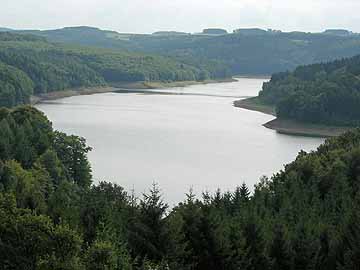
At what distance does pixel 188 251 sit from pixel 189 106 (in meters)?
91.1

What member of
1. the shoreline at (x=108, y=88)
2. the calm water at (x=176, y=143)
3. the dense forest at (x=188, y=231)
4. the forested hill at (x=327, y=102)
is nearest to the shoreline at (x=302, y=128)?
the forested hill at (x=327, y=102)

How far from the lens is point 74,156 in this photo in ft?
148

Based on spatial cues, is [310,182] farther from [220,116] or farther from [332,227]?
[220,116]

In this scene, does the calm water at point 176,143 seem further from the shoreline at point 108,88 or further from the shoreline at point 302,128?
the shoreline at point 108,88

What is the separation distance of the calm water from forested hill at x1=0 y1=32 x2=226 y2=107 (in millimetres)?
6599

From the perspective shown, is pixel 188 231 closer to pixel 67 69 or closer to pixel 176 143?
pixel 176 143

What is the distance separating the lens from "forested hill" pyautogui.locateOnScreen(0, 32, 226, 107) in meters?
111

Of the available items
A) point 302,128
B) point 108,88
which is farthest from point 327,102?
point 108,88

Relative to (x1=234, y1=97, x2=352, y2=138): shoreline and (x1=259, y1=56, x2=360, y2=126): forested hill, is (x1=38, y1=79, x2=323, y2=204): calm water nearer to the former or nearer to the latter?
(x1=234, y1=97, x2=352, y2=138): shoreline

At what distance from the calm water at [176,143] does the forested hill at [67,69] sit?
21.6ft

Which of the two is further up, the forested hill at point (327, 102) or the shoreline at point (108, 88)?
the forested hill at point (327, 102)

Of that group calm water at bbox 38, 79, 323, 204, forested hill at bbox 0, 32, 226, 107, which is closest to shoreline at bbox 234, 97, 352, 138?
calm water at bbox 38, 79, 323, 204

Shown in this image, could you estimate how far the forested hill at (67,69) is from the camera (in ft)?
364

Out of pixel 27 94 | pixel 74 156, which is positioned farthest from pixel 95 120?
pixel 74 156
